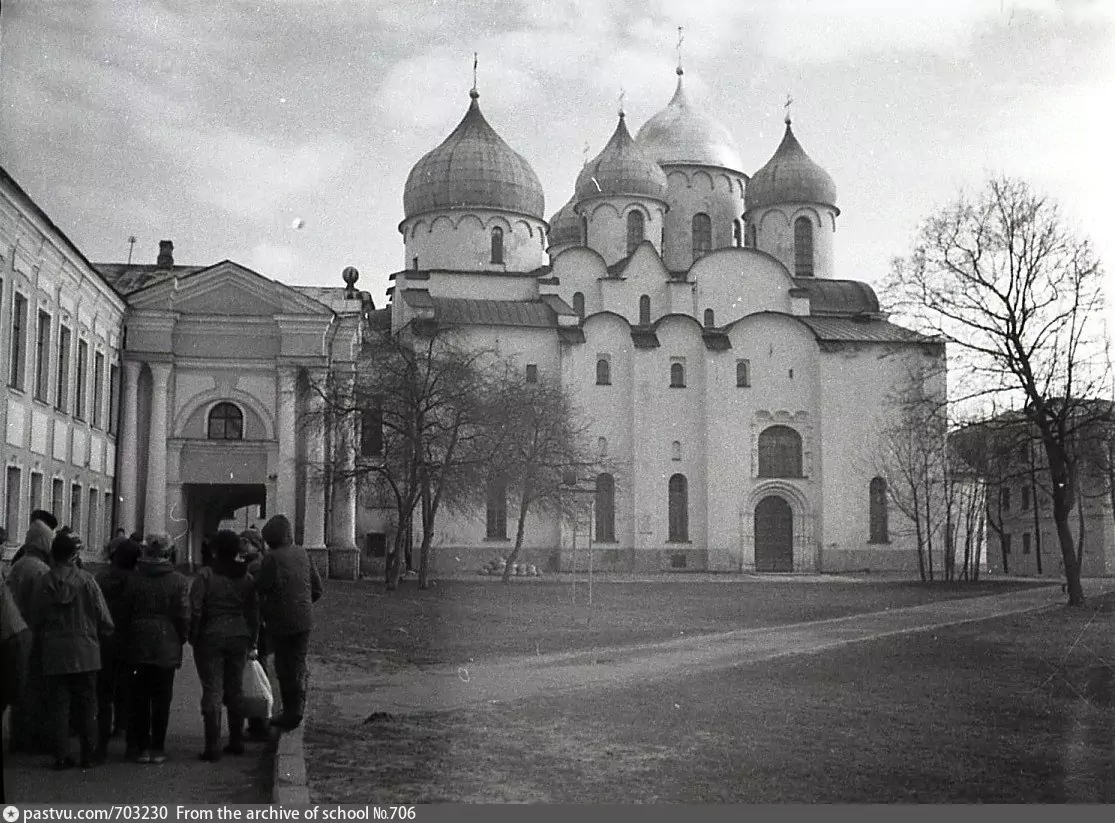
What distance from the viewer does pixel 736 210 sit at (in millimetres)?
55469

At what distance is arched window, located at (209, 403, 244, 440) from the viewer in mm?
28016

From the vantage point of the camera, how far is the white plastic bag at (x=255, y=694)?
30.9ft

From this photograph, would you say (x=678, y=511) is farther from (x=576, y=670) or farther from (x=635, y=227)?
(x=576, y=670)

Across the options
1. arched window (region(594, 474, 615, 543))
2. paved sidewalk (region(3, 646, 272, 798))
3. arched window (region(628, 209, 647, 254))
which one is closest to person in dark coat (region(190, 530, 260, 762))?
paved sidewalk (region(3, 646, 272, 798))

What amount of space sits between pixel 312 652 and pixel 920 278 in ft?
45.7

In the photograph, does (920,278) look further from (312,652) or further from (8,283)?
(8,283)

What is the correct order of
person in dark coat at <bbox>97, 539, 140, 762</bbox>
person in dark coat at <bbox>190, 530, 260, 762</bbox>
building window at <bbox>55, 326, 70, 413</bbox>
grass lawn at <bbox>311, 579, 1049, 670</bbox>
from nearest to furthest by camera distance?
person in dark coat at <bbox>97, 539, 140, 762</bbox>, person in dark coat at <bbox>190, 530, 260, 762</bbox>, grass lawn at <bbox>311, 579, 1049, 670</bbox>, building window at <bbox>55, 326, 70, 413</bbox>

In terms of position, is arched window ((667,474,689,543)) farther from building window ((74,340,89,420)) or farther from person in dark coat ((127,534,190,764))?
person in dark coat ((127,534,190,764))

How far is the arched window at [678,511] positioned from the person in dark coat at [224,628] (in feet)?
122

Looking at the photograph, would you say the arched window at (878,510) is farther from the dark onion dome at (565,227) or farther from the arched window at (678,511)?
the dark onion dome at (565,227)

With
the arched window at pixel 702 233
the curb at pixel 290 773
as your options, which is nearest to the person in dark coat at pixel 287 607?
the curb at pixel 290 773

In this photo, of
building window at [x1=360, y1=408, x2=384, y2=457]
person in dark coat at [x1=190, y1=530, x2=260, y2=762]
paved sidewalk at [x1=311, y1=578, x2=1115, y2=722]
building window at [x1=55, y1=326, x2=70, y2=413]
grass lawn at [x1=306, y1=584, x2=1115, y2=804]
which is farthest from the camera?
building window at [x1=360, y1=408, x2=384, y2=457]

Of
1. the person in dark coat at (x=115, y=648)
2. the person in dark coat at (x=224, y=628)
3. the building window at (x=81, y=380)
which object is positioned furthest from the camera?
the building window at (x=81, y=380)

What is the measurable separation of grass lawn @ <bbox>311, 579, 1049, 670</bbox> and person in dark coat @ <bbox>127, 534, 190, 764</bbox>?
18.3ft
